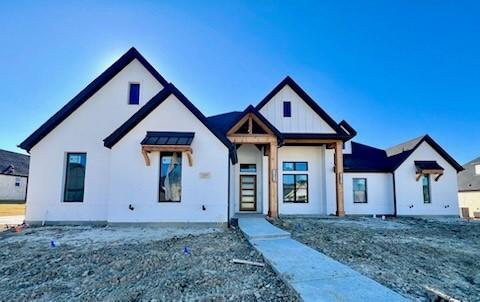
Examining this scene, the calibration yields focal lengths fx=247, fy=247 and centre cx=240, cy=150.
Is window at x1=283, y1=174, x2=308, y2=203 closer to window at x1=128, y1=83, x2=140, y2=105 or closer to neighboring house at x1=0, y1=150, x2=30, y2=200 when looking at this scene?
window at x1=128, y1=83, x2=140, y2=105

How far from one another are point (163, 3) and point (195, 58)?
3.56 meters

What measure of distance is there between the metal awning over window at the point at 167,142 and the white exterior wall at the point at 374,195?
9.98 m

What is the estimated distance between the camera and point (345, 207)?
47.3 feet

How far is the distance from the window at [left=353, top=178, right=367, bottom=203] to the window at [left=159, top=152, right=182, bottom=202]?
10567 millimetres

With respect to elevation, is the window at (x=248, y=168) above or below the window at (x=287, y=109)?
below

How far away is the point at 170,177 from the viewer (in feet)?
30.5

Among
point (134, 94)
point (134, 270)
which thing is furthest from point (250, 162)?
point (134, 270)

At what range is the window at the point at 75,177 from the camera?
32.7 ft

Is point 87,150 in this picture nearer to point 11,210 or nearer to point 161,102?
point 161,102

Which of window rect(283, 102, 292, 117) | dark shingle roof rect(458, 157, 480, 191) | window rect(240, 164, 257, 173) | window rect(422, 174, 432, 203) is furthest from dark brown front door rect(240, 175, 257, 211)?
dark shingle roof rect(458, 157, 480, 191)

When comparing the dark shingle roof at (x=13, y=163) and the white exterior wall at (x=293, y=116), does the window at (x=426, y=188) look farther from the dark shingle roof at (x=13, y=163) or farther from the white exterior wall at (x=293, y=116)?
the dark shingle roof at (x=13, y=163)

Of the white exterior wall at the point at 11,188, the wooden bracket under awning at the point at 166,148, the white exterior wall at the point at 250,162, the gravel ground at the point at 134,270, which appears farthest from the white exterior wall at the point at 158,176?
the white exterior wall at the point at 11,188

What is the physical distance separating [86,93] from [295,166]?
434 inches

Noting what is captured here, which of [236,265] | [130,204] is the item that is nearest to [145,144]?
[130,204]
